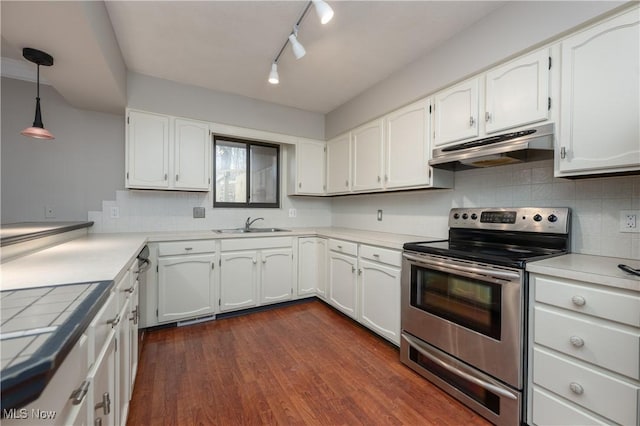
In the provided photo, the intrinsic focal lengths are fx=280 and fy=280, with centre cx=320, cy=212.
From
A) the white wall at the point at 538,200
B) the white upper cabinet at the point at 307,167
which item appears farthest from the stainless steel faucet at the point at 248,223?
the white wall at the point at 538,200

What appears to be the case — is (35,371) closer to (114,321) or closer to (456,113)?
(114,321)

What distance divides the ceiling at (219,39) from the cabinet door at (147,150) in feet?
0.83

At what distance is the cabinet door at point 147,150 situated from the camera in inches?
106

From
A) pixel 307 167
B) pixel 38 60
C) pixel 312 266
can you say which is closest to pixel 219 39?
pixel 38 60

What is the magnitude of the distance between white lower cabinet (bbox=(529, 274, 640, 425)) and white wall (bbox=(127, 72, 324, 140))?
300cm

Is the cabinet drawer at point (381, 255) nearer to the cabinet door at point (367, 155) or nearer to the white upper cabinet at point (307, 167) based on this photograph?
the cabinet door at point (367, 155)

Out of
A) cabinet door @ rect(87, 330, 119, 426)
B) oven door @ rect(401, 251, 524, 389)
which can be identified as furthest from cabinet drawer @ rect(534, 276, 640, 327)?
cabinet door @ rect(87, 330, 119, 426)

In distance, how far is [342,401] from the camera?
1.68 meters

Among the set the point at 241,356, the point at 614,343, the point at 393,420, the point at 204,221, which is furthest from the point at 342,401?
the point at 204,221

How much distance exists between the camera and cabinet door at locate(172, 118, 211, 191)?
2.88 m

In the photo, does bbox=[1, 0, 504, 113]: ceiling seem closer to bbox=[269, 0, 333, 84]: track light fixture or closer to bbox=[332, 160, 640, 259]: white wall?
bbox=[269, 0, 333, 84]: track light fixture

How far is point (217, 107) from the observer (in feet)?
10.2

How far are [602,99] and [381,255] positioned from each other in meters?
1.61

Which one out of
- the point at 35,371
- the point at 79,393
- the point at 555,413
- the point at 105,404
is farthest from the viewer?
the point at 555,413
